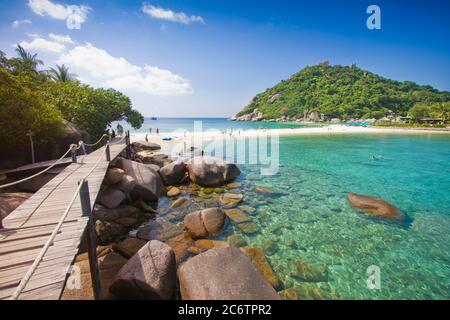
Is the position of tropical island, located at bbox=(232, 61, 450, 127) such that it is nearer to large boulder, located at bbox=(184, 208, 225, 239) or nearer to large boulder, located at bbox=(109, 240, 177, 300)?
large boulder, located at bbox=(184, 208, 225, 239)

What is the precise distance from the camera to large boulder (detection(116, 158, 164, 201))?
922 centimetres

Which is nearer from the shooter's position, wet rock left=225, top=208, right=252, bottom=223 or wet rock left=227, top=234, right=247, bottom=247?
wet rock left=227, top=234, right=247, bottom=247

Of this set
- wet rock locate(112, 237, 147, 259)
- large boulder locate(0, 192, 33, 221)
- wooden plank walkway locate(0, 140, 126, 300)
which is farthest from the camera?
wet rock locate(112, 237, 147, 259)

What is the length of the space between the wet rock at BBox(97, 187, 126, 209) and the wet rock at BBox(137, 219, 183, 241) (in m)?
1.69

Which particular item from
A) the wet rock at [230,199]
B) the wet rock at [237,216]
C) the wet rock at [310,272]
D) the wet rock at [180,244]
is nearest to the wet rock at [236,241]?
the wet rock at [237,216]

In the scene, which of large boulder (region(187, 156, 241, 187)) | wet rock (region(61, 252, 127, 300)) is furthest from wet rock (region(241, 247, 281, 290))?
large boulder (region(187, 156, 241, 187))

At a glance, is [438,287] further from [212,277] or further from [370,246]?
[212,277]

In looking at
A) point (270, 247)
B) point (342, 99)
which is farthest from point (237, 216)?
point (342, 99)

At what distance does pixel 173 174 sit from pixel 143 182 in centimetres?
276

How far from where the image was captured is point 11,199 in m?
6.21

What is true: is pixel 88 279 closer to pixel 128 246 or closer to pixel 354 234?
pixel 128 246

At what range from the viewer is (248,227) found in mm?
7578
